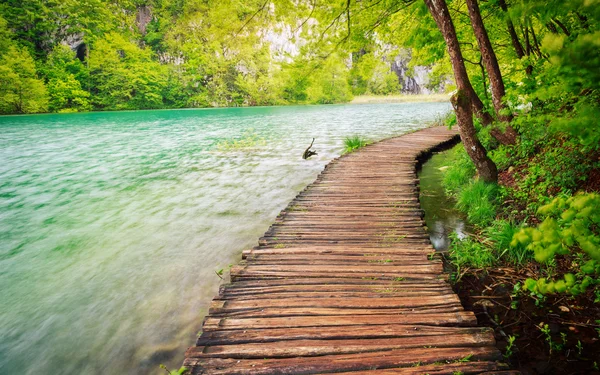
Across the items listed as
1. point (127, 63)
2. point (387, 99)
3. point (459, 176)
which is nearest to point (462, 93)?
point (459, 176)

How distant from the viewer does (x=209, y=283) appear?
4758mm

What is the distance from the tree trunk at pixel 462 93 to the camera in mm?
5285

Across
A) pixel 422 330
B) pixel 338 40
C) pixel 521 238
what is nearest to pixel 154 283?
pixel 422 330

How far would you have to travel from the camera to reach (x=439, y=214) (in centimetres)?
648

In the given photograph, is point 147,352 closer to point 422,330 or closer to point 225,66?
point 422,330

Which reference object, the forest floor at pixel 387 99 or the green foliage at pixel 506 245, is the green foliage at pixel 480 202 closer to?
the green foliage at pixel 506 245

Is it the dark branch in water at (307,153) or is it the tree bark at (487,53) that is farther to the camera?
the dark branch in water at (307,153)

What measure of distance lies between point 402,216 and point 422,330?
115 inches

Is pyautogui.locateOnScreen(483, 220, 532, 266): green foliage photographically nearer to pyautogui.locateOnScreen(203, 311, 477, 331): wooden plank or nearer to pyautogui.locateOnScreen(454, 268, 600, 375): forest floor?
pyautogui.locateOnScreen(454, 268, 600, 375): forest floor

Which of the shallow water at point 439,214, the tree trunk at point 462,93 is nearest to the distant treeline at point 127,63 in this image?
the shallow water at point 439,214

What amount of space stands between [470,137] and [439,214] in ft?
5.84

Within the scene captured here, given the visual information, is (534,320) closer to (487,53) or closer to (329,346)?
(329,346)

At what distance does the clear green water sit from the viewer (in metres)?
3.65

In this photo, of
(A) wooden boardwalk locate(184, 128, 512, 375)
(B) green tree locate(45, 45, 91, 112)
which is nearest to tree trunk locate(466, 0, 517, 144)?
(A) wooden boardwalk locate(184, 128, 512, 375)
